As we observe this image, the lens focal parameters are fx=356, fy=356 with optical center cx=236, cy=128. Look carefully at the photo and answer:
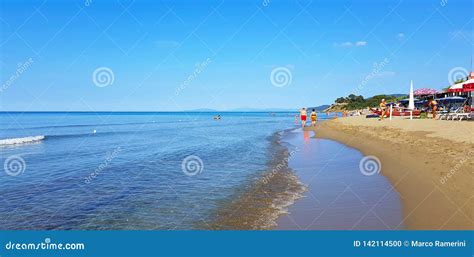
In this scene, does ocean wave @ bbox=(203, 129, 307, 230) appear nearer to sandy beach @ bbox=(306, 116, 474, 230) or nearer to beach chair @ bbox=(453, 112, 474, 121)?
sandy beach @ bbox=(306, 116, 474, 230)

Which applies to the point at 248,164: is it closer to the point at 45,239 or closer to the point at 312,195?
the point at 312,195

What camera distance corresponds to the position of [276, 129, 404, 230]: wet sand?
7.11 m

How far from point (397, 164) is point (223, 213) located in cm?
773

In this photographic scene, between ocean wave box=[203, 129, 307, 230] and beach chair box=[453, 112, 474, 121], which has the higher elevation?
beach chair box=[453, 112, 474, 121]

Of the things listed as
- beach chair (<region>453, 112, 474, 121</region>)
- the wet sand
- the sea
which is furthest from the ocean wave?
beach chair (<region>453, 112, 474, 121</region>)

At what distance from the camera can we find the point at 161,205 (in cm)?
912

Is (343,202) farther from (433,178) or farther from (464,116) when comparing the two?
(464,116)

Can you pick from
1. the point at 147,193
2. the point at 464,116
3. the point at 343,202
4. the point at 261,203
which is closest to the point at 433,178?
the point at 343,202

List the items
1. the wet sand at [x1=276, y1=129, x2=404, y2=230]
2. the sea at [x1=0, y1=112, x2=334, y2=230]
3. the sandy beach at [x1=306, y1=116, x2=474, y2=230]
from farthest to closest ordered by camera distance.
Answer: the sea at [x1=0, y1=112, x2=334, y2=230] → the wet sand at [x1=276, y1=129, x2=404, y2=230] → the sandy beach at [x1=306, y1=116, x2=474, y2=230]

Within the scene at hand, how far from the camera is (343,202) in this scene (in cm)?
866

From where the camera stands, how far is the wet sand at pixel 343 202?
280 inches

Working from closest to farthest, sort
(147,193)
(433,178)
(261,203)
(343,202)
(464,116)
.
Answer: (343,202) → (261,203) → (433,178) → (147,193) → (464,116)

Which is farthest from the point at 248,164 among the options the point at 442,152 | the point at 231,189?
the point at 442,152

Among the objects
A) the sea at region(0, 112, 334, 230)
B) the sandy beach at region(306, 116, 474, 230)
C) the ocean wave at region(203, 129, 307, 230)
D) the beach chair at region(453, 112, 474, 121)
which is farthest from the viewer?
the beach chair at region(453, 112, 474, 121)
